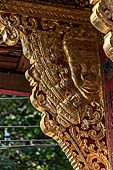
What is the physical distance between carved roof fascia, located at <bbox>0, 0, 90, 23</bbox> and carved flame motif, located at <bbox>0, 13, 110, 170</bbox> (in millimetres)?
93

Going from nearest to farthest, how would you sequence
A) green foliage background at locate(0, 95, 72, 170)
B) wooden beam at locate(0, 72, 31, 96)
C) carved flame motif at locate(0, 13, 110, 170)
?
carved flame motif at locate(0, 13, 110, 170)
wooden beam at locate(0, 72, 31, 96)
green foliage background at locate(0, 95, 72, 170)

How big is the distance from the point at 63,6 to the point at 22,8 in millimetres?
282

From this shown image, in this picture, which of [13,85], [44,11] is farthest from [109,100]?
[13,85]

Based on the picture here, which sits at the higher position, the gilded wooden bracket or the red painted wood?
the gilded wooden bracket

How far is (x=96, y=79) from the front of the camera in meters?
3.42

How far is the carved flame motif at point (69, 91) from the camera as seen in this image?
3.24 metres

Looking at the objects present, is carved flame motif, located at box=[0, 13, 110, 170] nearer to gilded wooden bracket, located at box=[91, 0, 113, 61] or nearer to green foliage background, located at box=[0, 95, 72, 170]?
gilded wooden bracket, located at box=[91, 0, 113, 61]

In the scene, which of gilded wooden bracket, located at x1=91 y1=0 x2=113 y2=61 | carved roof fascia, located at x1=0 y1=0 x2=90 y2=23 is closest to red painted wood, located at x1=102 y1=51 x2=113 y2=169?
carved roof fascia, located at x1=0 y1=0 x2=90 y2=23

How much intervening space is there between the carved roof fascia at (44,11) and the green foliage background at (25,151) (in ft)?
16.4

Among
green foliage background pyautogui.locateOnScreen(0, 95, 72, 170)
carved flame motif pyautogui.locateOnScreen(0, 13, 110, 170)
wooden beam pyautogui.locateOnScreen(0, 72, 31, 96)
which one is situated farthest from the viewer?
green foliage background pyautogui.locateOnScreen(0, 95, 72, 170)

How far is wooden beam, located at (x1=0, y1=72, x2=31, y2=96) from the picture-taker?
4.30 metres

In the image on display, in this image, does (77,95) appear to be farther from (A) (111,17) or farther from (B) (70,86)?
(A) (111,17)

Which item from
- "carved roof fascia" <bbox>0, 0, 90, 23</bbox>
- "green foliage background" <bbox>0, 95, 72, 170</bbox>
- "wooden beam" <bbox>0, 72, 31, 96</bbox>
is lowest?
"green foliage background" <bbox>0, 95, 72, 170</bbox>

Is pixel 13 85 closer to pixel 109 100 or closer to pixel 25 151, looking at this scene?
pixel 109 100
